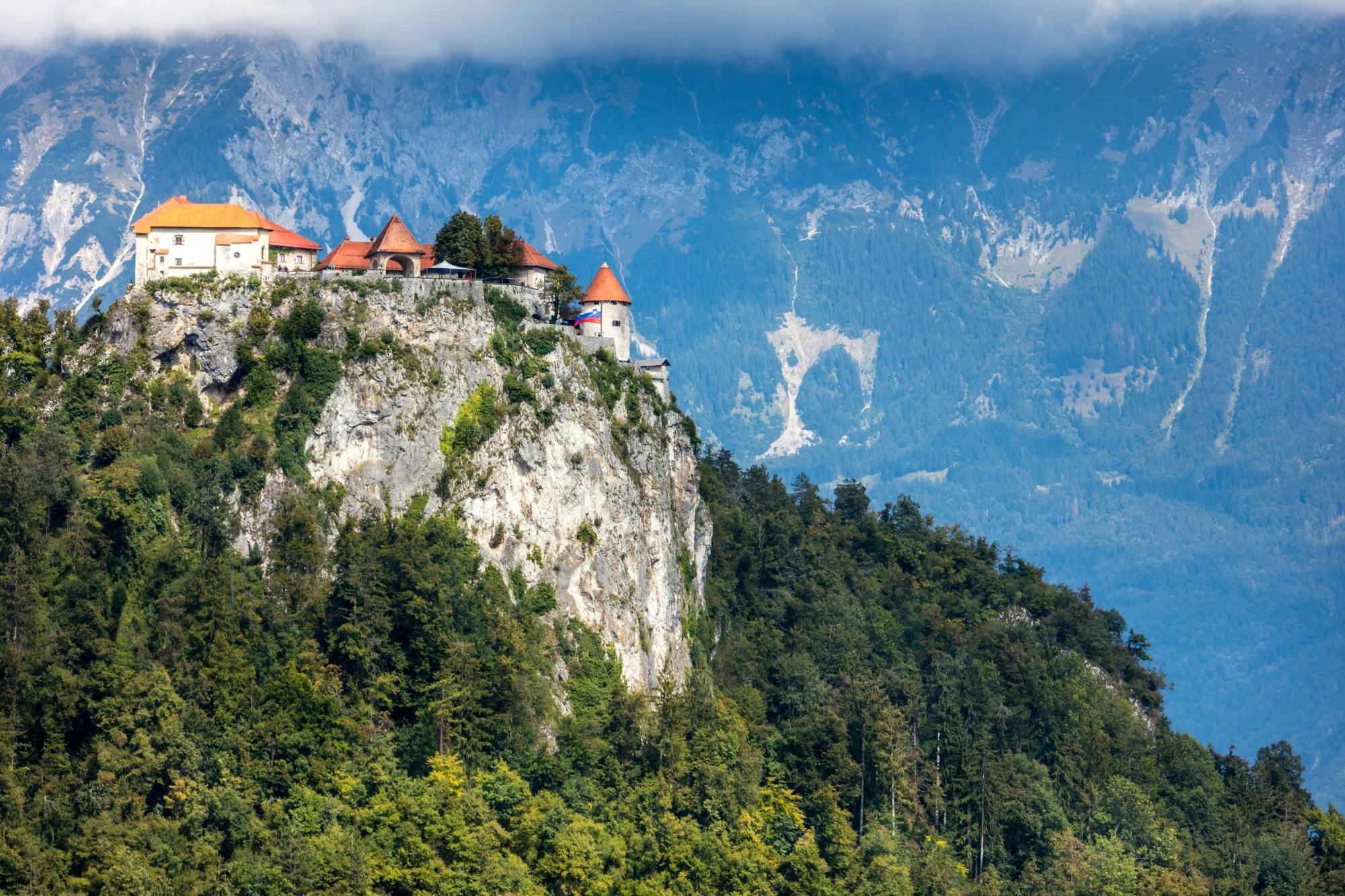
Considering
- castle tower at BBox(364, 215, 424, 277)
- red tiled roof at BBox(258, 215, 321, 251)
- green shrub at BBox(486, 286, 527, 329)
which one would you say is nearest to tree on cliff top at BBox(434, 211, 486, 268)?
castle tower at BBox(364, 215, 424, 277)

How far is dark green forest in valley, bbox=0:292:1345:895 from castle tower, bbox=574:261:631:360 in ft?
51.3

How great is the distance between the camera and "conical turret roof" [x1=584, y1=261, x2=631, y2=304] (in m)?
109

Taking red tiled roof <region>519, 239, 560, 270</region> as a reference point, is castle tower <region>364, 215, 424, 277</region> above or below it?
below

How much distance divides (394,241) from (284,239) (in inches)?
206

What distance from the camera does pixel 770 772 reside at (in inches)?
4058

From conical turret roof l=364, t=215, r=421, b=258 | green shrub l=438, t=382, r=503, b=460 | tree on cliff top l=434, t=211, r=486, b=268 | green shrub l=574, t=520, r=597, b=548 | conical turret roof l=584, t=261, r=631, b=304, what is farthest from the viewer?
conical turret roof l=584, t=261, r=631, b=304

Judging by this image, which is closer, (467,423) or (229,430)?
(229,430)

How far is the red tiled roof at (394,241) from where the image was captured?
101 m

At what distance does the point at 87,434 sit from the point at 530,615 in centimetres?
2100

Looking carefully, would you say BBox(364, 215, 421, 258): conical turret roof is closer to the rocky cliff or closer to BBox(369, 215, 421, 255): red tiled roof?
BBox(369, 215, 421, 255): red tiled roof

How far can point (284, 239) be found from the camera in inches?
3917

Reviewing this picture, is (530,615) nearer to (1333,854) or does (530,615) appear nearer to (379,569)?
(379,569)

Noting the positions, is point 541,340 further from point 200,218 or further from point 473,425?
point 200,218

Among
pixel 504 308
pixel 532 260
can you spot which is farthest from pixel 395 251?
pixel 532 260
